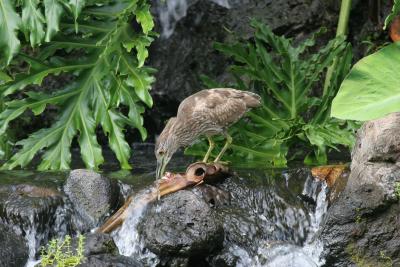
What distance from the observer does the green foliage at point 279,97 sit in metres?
7.52

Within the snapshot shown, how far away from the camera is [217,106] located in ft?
21.1

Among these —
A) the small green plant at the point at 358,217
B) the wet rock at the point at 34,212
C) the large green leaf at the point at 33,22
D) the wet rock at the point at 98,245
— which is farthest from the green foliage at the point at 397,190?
the large green leaf at the point at 33,22

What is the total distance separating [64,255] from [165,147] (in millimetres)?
1432

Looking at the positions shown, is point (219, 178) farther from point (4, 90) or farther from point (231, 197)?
point (4, 90)

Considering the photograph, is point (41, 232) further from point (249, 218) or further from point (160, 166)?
point (249, 218)

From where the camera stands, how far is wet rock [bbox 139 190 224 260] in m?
5.38

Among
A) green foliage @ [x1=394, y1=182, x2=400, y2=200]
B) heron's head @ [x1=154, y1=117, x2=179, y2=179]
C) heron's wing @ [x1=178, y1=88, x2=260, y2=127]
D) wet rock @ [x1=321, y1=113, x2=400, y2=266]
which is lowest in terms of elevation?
wet rock @ [x1=321, y1=113, x2=400, y2=266]

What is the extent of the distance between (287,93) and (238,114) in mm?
1443

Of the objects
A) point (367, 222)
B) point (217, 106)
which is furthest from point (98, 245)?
Answer: point (367, 222)

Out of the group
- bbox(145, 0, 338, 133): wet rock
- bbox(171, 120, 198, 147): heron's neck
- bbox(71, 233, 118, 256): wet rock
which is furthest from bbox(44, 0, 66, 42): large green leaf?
bbox(145, 0, 338, 133): wet rock

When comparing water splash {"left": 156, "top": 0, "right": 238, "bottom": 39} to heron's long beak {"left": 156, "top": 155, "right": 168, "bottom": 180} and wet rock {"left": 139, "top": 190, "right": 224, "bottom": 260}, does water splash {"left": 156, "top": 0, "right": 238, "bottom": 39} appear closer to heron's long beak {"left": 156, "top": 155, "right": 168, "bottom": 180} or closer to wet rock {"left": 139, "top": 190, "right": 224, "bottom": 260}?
heron's long beak {"left": 156, "top": 155, "right": 168, "bottom": 180}

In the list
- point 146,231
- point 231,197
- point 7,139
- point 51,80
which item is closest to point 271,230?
point 231,197

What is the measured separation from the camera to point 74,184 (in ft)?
20.4

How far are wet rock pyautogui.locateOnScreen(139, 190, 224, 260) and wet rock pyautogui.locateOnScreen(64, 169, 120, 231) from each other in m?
0.61
